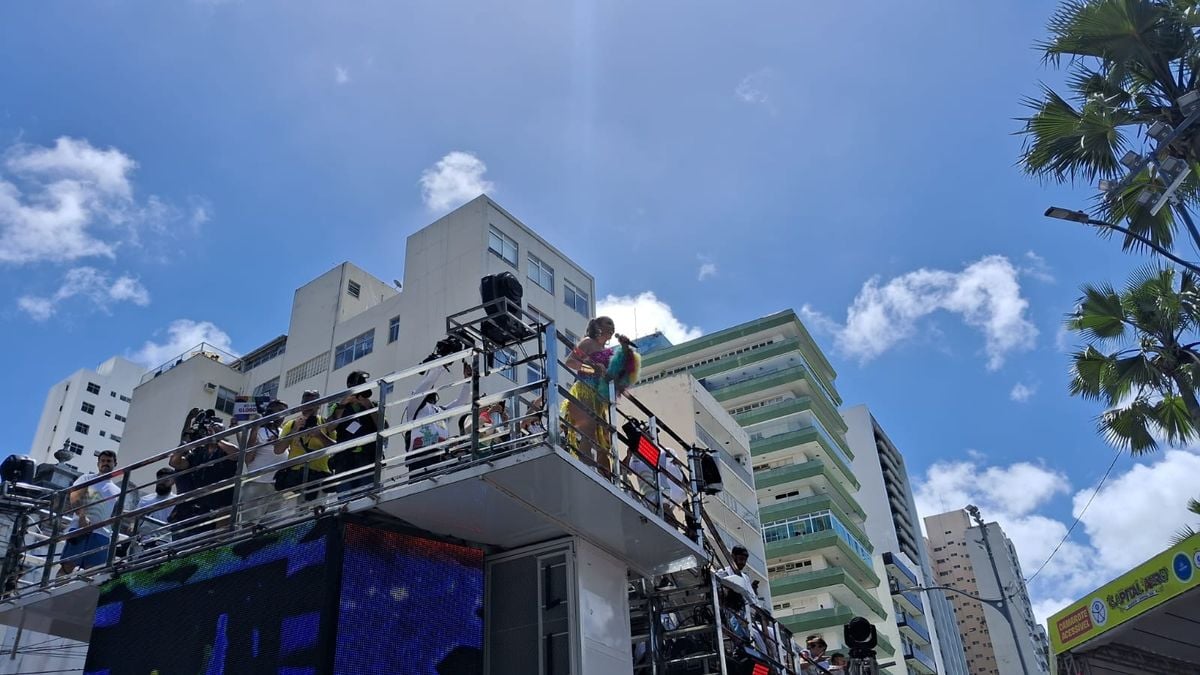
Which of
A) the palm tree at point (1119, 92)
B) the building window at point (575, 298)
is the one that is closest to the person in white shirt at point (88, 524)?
the palm tree at point (1119, 92)

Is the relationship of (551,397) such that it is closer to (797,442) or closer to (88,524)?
(88,524)

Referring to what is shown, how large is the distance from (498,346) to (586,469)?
1389 mm

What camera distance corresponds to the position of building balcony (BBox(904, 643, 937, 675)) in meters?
75.6

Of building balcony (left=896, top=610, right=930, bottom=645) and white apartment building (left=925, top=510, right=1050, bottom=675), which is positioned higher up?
white apartment building (left=925, top=510, right=1050, bottom=675)

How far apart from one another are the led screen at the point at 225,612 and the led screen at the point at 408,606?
0.76ft

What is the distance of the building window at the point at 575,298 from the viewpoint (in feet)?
137

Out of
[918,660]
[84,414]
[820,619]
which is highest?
[84,414]

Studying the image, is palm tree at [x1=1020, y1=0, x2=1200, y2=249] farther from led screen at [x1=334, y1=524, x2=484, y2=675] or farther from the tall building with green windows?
the tall building with green windows

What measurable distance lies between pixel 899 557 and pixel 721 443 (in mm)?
44934

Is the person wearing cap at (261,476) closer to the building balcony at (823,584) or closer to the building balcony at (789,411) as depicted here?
the building balcony at (823,584)

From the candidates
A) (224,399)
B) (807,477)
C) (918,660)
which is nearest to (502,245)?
(224,399)

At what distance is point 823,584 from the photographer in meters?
57.5

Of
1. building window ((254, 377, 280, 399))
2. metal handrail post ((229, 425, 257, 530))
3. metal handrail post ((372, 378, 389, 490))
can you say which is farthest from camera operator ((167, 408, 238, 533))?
building window ((254, 377, 280, 399))

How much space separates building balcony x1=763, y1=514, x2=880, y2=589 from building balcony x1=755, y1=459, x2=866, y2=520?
307cm
